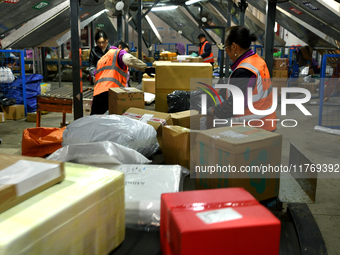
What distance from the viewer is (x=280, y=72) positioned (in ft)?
28.7

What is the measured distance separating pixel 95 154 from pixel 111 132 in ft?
1.03

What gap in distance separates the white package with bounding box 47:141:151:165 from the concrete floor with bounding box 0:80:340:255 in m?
1.12

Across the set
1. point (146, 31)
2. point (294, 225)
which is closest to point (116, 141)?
point (294, 225)

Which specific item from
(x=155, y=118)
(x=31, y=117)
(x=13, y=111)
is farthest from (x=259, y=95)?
(x=13, y=111)

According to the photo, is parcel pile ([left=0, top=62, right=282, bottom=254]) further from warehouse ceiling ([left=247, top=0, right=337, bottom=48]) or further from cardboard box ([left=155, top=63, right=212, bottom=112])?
warehouse ceiling ([left=247, top=0, right=337, bottom=48])

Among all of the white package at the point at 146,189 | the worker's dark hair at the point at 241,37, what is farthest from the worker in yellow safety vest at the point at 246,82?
the white package at the point at 146,189

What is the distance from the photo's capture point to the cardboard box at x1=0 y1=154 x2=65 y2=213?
0.84m

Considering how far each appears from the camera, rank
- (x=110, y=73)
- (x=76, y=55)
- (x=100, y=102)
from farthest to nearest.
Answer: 1. (x=100, y=102)
2. (x=110, y=73)
3. (x=76, y=55)

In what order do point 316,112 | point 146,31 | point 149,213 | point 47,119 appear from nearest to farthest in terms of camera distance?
point 149,213 → point 47,119 → point 316,112 → point 146,31

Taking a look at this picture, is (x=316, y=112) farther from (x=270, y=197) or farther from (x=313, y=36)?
(x=270, y=197)

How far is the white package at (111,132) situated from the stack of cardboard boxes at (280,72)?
24.4 feet

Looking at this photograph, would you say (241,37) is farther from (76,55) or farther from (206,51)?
(206,51)

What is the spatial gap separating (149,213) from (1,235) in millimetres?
623

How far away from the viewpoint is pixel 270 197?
1.73 m
